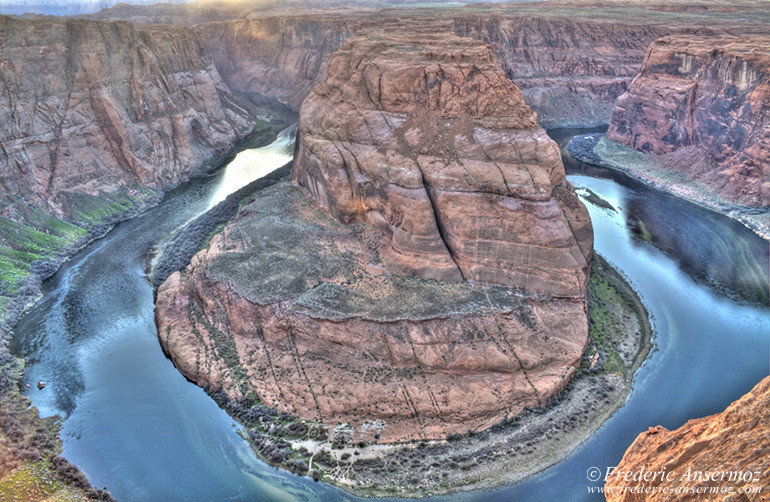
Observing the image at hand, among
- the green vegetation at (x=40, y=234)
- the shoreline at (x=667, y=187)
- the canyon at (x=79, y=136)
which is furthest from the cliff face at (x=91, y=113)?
the shoreline at (x=667, y=187)

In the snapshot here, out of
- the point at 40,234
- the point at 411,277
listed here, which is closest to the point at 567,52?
the point at 411,277

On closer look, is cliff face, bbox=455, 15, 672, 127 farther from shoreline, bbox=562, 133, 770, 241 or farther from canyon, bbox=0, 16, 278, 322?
canyon, bbox=0, 16, 278, 322

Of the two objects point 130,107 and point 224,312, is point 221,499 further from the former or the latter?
point 130,107

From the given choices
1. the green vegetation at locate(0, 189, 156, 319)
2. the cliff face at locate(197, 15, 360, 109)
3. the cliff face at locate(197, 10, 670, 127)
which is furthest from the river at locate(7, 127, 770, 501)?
the cliff face at locate(197, 15, 360, 109)

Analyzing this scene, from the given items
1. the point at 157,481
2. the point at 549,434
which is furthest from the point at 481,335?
the point at 157,481

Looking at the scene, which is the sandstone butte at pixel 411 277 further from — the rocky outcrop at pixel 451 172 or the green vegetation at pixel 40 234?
the green vegetation at pixel 40 234
